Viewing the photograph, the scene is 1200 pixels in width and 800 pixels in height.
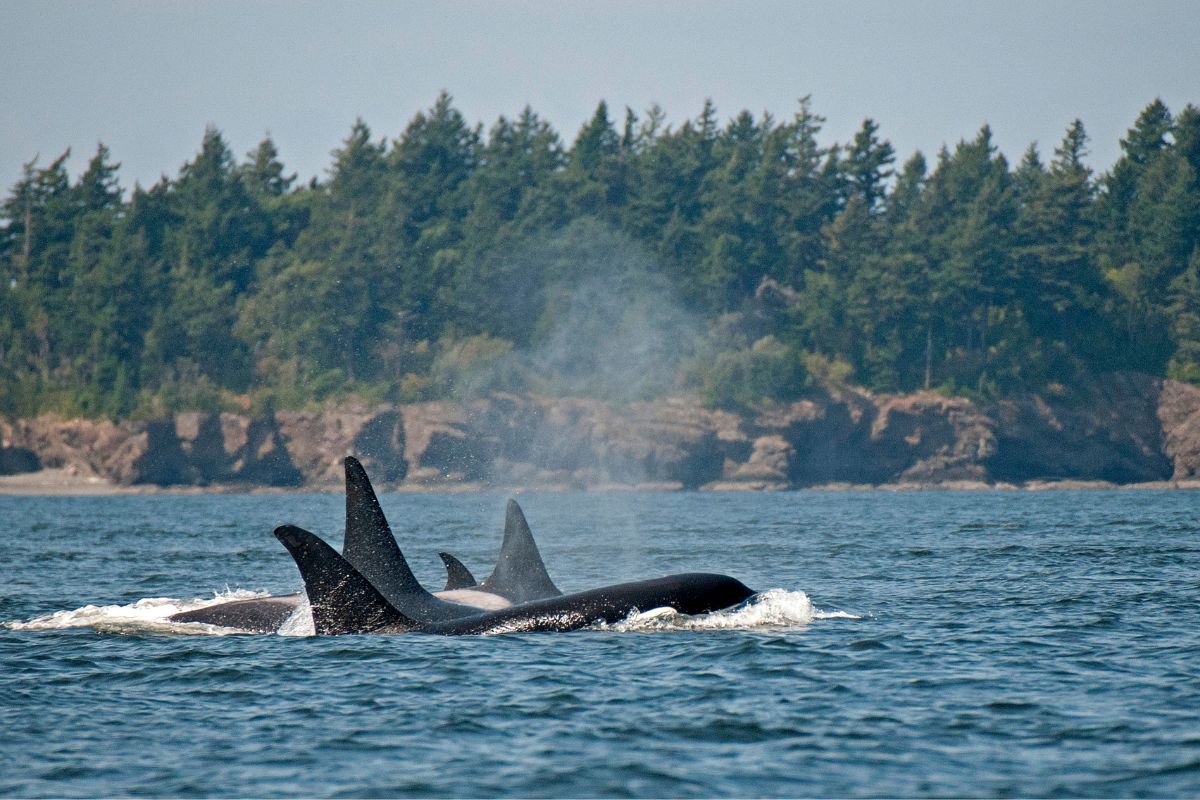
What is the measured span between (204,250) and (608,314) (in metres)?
39.0

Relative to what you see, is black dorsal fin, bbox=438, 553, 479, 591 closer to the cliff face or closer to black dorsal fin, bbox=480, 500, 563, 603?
black dorsal fin, bbox=480, 500, 563, 603

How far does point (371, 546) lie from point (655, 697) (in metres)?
A: 7.00

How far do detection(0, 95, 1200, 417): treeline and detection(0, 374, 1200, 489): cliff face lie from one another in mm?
3244

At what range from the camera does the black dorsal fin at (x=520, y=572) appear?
77.8 feet

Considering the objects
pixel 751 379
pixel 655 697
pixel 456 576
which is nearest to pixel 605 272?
pixel 751 379

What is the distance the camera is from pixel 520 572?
23906 millimetres

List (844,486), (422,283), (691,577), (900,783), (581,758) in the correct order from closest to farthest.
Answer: (900,783)
(581,758)
(691,577)
(844,486)
(422,283)

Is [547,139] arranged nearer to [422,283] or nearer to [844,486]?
[422,283]

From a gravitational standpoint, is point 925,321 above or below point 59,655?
above

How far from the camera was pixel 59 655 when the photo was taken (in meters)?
19.7

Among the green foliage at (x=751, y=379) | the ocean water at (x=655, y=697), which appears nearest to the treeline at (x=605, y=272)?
the green foliage at (x=751, y=379)

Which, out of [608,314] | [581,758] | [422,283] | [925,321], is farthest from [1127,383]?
[581,758]

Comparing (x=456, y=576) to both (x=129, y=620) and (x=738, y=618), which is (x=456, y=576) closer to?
(x=129, y=620)

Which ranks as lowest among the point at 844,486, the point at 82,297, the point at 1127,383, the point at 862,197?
the point at 844,486
